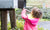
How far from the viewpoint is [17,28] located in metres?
3.02

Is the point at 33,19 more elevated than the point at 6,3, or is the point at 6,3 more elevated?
the point at 6,3

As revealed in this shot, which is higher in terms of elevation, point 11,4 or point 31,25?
point 11,4

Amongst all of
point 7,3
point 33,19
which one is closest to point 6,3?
point 7,3

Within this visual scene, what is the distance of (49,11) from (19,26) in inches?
52.1

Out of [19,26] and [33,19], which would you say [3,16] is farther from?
[33,19]

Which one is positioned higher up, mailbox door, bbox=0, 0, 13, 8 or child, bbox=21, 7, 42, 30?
mailbox door, bbox=0, 0, 13, 8

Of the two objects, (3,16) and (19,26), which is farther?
(19,26)

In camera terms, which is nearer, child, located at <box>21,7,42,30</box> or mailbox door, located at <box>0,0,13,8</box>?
child, located at <box>21,7,42,30</box>

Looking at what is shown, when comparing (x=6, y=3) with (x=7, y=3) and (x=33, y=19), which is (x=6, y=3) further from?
(x=33, y=19)

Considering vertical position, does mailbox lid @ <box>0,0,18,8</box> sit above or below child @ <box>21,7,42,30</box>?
above

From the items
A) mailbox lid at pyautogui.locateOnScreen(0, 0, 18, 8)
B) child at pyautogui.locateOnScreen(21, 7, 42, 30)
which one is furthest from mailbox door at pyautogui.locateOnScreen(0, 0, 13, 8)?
child at pyautogui.locateOnScreen(21, 7, 42, 30)

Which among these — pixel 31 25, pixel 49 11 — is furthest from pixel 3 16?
pixel 49 11

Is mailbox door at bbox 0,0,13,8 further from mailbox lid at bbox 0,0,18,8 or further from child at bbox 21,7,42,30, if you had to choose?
child at bbox 21,7,42,30

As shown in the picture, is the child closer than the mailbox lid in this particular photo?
Yes
